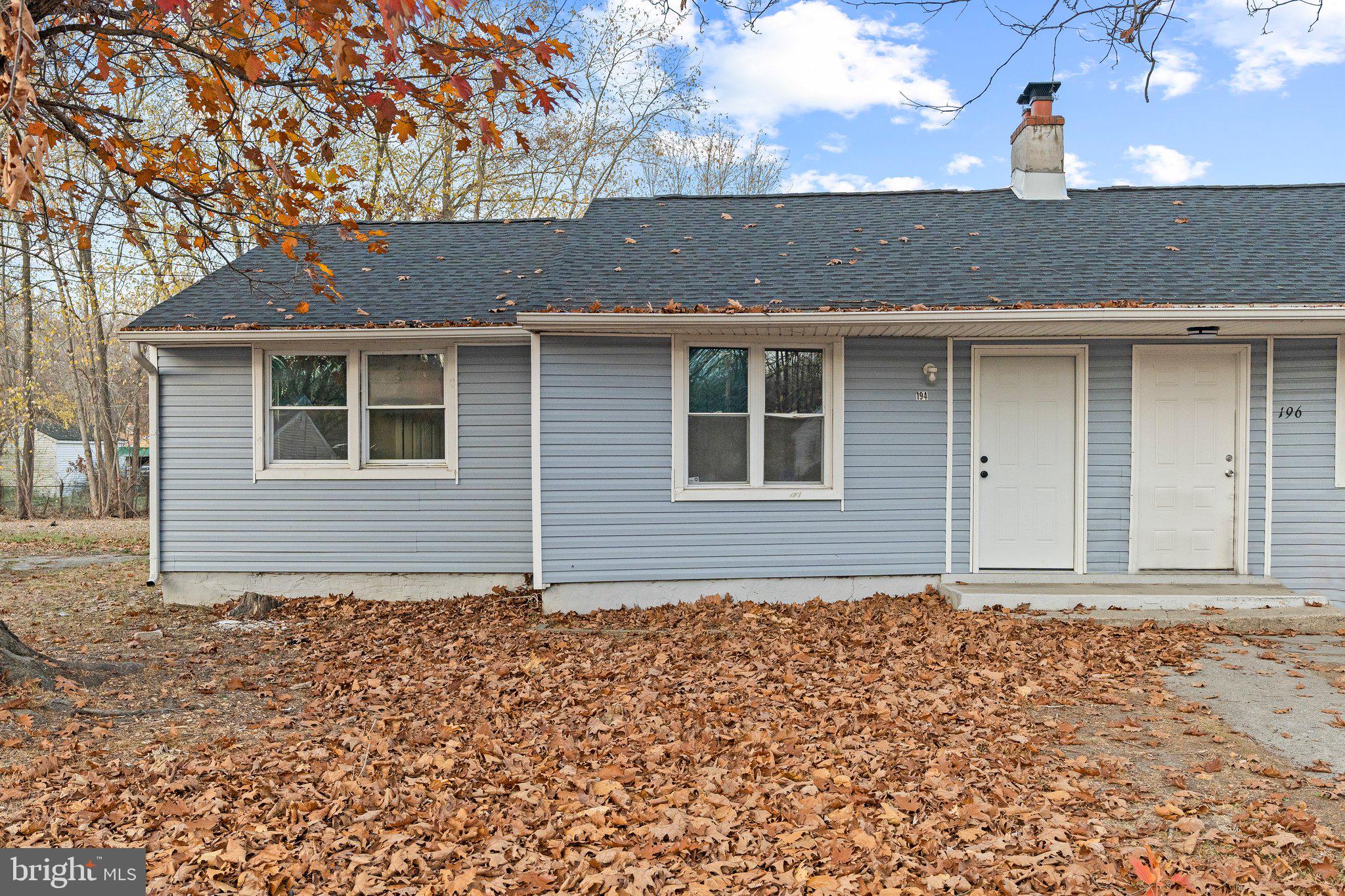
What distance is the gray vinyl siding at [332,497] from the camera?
8.59 metres

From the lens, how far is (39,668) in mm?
5219

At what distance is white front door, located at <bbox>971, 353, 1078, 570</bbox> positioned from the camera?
786cm

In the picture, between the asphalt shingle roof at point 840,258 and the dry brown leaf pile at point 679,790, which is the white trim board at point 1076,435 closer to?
the asphalt shingle roof at point 840,258


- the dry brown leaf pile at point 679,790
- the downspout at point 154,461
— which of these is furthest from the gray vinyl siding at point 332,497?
the dry brown leaf pile at point 679,790

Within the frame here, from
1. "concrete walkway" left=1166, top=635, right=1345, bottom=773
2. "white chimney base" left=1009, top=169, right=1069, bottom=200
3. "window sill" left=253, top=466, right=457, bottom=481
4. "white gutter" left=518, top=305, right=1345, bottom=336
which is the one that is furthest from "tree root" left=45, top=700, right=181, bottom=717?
"white chimney base" left=1009, top=169, right=1069, bottom=200

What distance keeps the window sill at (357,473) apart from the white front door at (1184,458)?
673cm

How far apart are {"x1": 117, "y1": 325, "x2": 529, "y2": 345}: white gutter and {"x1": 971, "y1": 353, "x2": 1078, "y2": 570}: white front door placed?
4.57 m

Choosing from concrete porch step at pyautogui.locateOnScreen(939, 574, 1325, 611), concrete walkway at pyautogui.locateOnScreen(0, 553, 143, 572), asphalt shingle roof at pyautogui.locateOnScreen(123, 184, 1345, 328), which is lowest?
concrete walkway at pyautogui.locateOnScreen(0, 553, 143, 572)

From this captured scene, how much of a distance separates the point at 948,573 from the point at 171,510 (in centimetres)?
791

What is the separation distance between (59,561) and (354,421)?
278 inches

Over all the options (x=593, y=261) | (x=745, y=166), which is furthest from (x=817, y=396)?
(x=745, y=166)

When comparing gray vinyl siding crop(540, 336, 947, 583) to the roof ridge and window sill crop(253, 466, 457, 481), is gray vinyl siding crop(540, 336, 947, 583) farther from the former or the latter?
the roof ridge

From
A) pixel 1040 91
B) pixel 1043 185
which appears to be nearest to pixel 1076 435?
pixel 1043 185

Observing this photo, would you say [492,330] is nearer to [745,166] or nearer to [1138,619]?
[1138,619]
